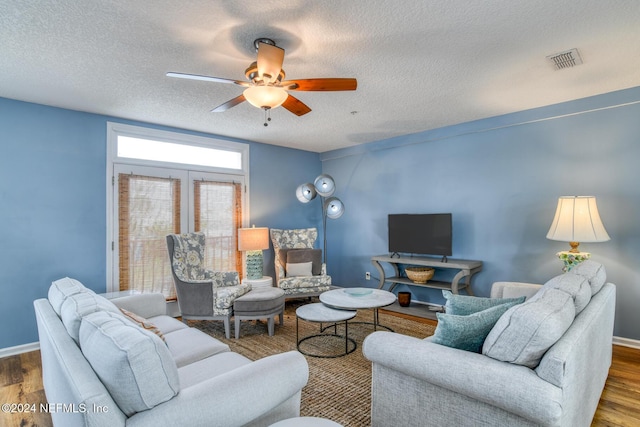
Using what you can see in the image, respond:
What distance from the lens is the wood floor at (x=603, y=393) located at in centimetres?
213

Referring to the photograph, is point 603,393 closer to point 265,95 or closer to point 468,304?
point 468,304

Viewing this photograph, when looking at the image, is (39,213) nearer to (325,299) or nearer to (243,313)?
(243,313)

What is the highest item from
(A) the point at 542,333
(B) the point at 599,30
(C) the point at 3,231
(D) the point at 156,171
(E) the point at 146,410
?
(B) the point at 599,30

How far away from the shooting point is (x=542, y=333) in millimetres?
1324

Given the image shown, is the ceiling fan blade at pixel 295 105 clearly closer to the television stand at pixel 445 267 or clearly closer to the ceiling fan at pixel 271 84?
the ceiling fan at pixel 271 84

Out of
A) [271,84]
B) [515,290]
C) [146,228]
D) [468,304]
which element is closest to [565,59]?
[515,290]

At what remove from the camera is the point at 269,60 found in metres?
2.07

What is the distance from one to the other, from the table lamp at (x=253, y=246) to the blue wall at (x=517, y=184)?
70.3 inches

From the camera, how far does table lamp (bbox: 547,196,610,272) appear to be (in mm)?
3002

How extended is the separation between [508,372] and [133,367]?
1418 millimetres

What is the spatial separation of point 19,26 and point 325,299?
3.14 metres

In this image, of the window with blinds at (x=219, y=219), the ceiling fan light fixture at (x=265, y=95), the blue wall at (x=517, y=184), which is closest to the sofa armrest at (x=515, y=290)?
the blue wall at (x=517, y=184)

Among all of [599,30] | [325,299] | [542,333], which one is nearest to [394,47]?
[599,30]

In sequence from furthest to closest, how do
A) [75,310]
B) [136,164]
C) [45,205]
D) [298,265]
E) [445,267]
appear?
[298,265] → [445,267] → [136,164] → [45,205] → [75,310]
